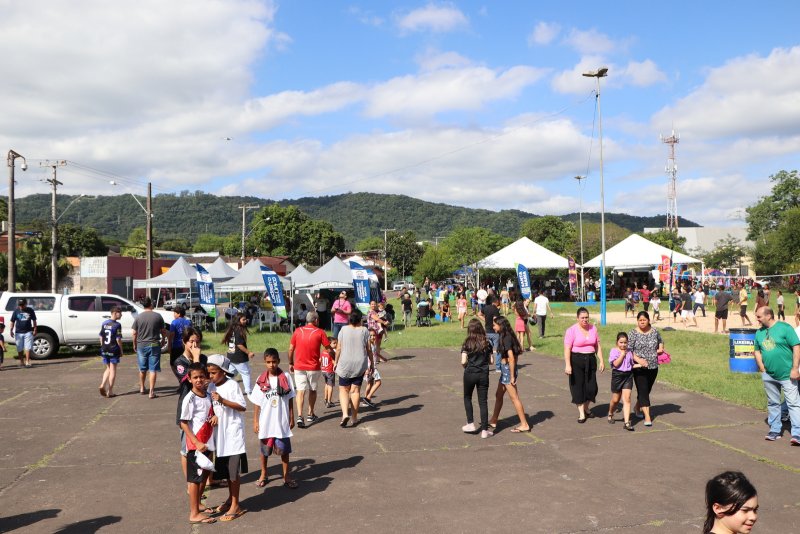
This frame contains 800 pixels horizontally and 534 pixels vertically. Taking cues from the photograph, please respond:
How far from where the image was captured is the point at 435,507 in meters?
6.10

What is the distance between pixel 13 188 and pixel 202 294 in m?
12.4

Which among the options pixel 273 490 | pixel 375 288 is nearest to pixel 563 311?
pixel 375 288

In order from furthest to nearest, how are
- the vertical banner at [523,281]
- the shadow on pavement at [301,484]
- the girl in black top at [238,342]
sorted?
the vertical banner at [523,281] < the girl in black top at [238,342] < the shadow on pavement at [301,484]

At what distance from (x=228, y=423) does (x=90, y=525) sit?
1.45m

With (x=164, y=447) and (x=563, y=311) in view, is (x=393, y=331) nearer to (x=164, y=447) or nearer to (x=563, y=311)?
(x=563, y=311)

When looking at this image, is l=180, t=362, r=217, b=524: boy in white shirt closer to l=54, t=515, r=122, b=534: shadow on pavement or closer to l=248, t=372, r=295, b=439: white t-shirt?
l=54, t=515, r=122, b=534: shadow on pavement

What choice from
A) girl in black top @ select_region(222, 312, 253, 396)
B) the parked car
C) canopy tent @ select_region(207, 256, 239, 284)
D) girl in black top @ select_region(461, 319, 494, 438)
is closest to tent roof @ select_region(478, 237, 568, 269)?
A: canopy tent @ select_region(207, 256, 239, 284)

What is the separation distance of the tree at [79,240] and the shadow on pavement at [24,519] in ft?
275

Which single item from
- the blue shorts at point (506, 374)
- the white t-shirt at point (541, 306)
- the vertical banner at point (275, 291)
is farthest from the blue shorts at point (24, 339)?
the white t-shirt at point (541, 306)

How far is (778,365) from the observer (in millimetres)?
8297

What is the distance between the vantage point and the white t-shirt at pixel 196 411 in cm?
577

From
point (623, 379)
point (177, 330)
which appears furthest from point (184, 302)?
point (623, 379)

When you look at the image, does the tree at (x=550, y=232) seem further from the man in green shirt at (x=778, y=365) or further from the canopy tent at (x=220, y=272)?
the man in green shirt at (x=778, y=365)

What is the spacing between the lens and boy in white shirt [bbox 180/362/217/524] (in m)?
5.65
